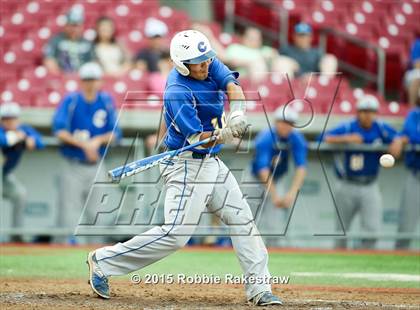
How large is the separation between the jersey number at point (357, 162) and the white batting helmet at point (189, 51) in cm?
650

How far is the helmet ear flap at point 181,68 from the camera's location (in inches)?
290

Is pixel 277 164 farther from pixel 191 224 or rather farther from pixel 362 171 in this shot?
pixel 191 224

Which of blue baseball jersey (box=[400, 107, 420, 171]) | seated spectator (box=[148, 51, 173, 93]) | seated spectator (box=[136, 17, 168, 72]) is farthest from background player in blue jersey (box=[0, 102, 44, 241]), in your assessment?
blue baseball jersey (box=[400, 107, 420, 171])

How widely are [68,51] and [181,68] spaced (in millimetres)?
7611

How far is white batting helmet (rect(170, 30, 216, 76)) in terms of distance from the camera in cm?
729

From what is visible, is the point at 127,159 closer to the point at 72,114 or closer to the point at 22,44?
the point at 72,114

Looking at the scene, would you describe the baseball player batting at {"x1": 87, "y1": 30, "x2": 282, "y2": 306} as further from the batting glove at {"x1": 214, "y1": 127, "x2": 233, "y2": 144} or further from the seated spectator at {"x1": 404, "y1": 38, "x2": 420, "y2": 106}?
the seated spectator at {"x1": 404, "y1": 38, "x2": 420, "y2": 106}

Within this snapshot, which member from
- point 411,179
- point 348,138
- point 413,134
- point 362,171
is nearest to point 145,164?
point 348,138

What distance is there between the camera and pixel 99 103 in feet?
43.4

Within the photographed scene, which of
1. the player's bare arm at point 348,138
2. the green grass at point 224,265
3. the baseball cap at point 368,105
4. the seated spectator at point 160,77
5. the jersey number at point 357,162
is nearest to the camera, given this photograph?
the green grass at point 224,265

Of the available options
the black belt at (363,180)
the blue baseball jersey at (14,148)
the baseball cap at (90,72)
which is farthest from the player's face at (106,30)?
the black belt at (363,180)

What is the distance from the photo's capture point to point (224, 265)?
36.1 feet

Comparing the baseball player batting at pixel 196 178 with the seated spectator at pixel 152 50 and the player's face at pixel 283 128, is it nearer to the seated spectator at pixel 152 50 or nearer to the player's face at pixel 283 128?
the player's face at pixel 283 128

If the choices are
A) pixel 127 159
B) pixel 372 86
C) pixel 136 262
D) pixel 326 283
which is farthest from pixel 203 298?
pixel 372 86
